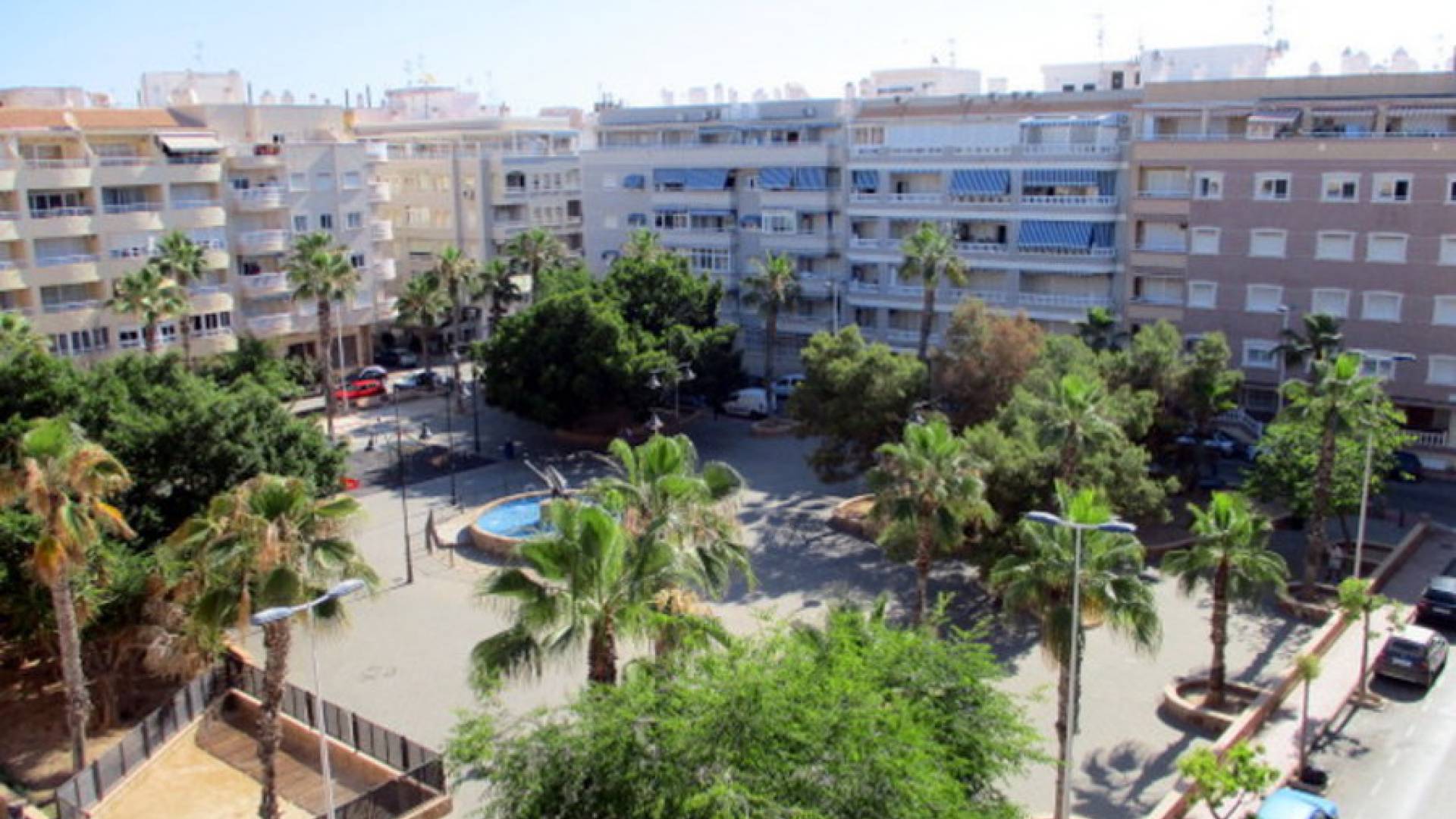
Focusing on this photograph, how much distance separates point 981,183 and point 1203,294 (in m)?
12.2

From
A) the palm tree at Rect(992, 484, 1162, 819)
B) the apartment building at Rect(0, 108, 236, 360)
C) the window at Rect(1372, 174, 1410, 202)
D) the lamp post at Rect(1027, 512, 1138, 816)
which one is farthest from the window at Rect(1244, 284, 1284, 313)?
the apartment building at Rect(0, 108, 236, 360)

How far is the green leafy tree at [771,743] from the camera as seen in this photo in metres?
16.2

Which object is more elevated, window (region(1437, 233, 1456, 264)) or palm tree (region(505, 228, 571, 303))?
window (region(1437, 233, 1456, 264))

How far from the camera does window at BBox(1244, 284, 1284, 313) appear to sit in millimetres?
50438

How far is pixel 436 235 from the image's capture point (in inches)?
3219

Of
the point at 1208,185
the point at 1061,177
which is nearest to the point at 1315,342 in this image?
the point at 1208,185

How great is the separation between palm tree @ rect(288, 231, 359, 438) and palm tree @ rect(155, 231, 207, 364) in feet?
13.6

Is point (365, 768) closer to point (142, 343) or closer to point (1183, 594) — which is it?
point (1183, 594)

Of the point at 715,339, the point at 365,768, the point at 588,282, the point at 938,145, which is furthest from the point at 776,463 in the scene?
the point at 365,768

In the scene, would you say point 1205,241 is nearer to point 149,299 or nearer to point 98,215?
point 149,299

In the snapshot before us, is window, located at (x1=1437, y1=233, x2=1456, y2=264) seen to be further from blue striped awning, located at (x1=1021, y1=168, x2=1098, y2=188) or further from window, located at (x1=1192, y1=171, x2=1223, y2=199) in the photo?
blue striped awning, located at (x1=1021, y1=168, x2=1098, y2=188)

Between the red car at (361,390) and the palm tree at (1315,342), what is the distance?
1746 inches

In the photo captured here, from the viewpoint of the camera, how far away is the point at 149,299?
53.6 meters

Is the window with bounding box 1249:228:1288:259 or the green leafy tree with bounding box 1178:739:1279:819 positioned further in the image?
the window with bounding box 1249:228:1288:259
